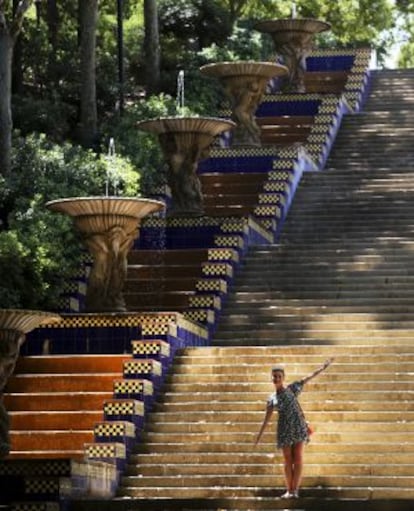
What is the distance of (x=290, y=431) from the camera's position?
22297mm

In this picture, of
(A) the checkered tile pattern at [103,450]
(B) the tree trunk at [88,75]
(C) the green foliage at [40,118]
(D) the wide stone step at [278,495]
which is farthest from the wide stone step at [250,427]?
(C) the green foliage at [40,118]

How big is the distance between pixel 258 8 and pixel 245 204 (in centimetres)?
1611

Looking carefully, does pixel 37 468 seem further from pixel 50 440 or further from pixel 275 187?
pixel 275 187

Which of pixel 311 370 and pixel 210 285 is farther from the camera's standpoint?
pixel 210 285

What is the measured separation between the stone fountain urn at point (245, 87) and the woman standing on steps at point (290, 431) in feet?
45.9

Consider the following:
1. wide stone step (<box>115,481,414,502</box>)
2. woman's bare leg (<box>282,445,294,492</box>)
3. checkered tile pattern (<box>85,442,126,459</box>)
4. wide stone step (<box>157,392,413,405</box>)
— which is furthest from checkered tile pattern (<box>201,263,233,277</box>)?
woman's bare leg (<box>282,445,294,492</box>)

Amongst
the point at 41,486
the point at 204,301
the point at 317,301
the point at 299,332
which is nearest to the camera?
the point at 41,486

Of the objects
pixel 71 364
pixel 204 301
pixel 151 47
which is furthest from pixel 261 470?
pixel 151 47

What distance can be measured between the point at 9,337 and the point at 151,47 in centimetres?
1770

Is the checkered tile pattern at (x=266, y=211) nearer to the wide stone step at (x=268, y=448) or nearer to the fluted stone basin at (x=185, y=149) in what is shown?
the fluted stone basin at (x=185, y=149)

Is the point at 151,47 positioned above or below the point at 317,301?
above

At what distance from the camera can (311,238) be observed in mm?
32156

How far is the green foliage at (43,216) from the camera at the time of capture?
93.7ft

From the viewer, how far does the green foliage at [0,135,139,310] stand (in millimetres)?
28562
